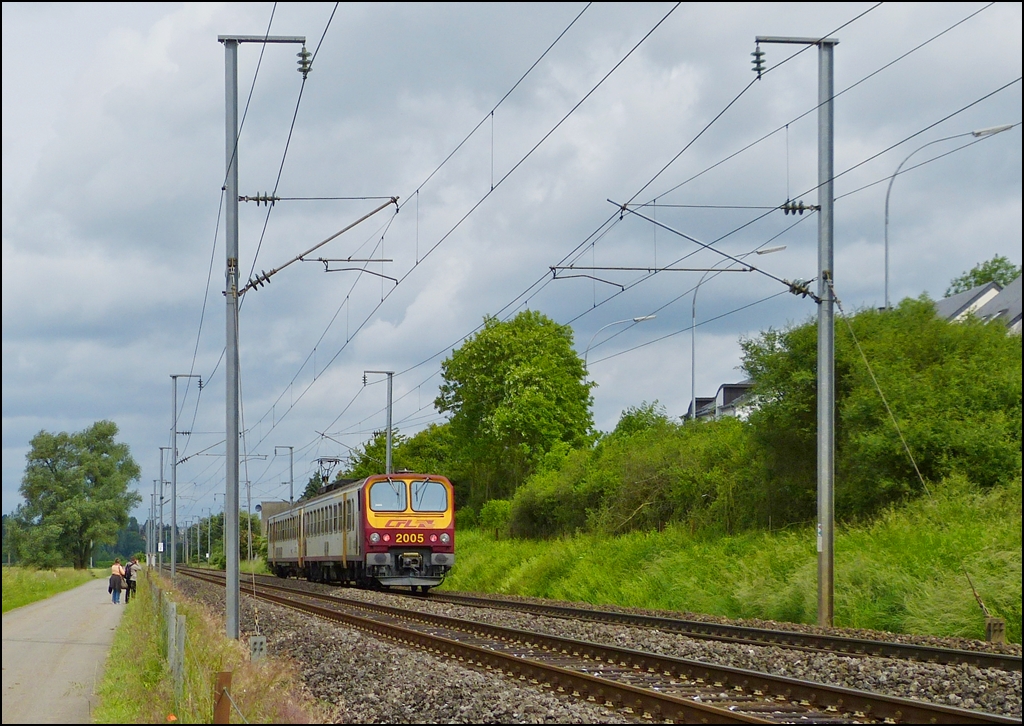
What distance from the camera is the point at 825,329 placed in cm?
2081

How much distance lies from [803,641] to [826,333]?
639cm

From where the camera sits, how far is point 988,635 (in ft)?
52.5

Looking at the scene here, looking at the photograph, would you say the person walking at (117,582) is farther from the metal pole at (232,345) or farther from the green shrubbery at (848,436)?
the metal pole at (232,345)

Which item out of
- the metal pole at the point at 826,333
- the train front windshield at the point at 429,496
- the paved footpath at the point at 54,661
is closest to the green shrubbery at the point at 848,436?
the metal pole at the point at 826,333

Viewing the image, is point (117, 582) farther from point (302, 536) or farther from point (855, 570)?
point (855, 570)

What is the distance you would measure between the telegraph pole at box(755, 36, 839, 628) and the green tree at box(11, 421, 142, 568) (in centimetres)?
6570

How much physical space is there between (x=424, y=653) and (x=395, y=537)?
54.6 ft

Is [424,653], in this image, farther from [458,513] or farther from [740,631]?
[458,513]

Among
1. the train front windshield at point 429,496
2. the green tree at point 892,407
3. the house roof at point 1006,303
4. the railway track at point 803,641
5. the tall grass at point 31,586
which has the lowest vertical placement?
the tall grass at point 31,586

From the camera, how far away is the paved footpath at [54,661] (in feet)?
37.3

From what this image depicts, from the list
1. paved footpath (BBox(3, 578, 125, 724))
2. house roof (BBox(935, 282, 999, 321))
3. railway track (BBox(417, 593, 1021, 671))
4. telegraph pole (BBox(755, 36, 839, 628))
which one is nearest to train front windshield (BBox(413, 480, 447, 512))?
paved footpath (BBox(3, 578, 125, 724))

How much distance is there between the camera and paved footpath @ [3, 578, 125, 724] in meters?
11.4

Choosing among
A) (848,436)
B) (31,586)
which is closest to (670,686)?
(848,436)

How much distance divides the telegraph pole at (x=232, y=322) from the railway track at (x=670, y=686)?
3.16 metres
